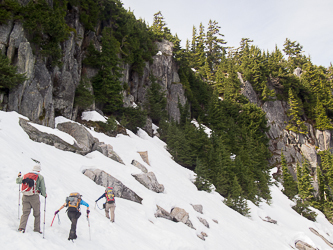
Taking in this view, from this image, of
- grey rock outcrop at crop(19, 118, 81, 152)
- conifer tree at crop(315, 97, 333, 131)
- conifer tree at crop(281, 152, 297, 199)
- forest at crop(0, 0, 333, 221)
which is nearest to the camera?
grey rock outcrop at crop(19, 118, 81, 152)

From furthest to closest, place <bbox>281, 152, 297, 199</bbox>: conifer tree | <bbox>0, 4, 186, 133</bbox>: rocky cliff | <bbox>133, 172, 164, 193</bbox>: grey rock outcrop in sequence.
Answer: <bbox>281, 152, 297, 199</bbox>: conifer tree
<bbox>0, 4, 186, 133</bbox>: rocky cliff
<bbox>133, 172, 164, 193</bbox>: grey rock outcrop

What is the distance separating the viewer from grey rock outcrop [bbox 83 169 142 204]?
585 inches

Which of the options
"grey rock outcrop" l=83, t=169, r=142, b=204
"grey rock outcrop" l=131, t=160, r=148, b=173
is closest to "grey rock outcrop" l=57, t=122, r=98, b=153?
"grey rock outcrop" l=83, t=169, r=142, b=204

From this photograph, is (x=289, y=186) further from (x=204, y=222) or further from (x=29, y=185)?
(x=29, y=185)

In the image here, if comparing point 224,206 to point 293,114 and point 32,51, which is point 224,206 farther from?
point 293,114

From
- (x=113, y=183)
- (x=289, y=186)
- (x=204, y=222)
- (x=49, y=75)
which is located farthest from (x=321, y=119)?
(x=49, y=75)

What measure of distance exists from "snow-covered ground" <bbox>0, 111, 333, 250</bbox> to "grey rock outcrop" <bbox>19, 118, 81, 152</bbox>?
1.72 ft

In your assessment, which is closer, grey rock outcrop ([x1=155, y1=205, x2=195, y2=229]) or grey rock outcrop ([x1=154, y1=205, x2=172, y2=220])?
grey rock outcrop ([x1=154, y1=205, x2=172, y2=220])

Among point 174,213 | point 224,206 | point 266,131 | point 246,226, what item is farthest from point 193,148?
point 266,131

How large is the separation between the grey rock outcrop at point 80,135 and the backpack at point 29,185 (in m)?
12.1

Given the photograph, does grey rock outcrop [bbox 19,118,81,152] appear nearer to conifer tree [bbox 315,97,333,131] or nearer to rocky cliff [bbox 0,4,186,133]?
rocky cliff [bbox 0,4,186,133]

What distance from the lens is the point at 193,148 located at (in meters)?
33.1

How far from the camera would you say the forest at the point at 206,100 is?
23211 millimetres

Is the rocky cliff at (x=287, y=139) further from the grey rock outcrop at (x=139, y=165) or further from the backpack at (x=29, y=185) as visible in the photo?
the backpack at (x=29, y=185)
